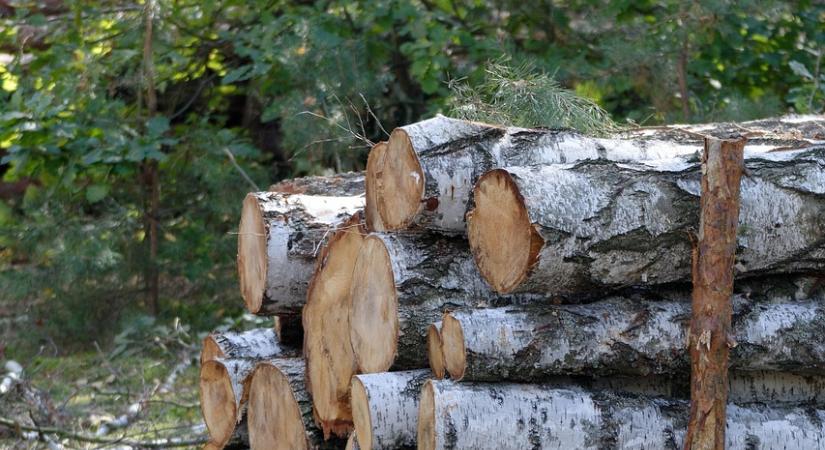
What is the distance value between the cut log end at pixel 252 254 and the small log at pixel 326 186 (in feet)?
0.96

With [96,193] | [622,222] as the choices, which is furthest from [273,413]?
[96,193]

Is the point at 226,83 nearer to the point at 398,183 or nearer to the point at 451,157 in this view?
the point at 398,183

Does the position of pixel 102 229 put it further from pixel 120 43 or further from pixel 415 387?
pixel 415 387

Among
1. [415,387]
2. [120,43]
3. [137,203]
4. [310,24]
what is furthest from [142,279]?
[415,387]

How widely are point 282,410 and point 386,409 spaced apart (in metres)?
0.70

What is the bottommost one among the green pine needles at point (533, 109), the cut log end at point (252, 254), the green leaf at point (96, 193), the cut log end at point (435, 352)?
the cut log end at point (435, 352)

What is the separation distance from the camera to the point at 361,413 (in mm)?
2658

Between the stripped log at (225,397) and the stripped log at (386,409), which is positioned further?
the stripped log at (225,397)

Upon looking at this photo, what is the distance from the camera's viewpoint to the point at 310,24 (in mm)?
6203

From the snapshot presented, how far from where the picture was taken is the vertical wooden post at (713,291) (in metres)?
2.41

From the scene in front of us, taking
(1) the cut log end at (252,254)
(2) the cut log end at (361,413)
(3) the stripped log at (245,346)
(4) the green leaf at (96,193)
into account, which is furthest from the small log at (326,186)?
(4) the green leaf at (96,193)

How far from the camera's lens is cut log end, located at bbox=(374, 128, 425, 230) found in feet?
8.88

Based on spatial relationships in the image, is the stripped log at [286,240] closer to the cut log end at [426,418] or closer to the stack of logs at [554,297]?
the stack of logs at [554,297]

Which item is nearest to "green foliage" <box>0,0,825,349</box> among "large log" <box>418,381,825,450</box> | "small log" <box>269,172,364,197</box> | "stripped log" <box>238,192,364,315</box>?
"small log" <box>269,172,364,197</box>
